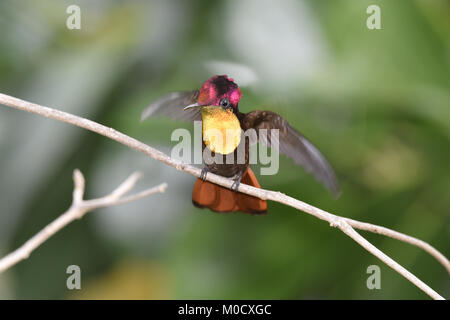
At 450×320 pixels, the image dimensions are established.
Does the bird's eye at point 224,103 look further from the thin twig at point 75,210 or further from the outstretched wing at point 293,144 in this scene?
the thin twig at point 75,210

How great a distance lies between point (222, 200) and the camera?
1.15 metres

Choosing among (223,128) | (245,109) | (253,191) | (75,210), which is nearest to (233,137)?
(223,128)

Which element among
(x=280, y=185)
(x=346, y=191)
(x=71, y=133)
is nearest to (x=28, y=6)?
(x=71, y=133)

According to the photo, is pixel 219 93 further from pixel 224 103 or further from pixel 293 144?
pixel 293 144

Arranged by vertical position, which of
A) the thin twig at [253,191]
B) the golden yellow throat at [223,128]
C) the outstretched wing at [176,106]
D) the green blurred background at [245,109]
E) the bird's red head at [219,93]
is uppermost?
the green blurred background at [245,109]

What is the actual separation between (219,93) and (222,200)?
265mm

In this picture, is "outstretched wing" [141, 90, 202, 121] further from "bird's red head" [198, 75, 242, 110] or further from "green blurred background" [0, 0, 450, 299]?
"green blurred background" [0, 0, 450, 299]

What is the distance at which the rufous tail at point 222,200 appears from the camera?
1.14 meters

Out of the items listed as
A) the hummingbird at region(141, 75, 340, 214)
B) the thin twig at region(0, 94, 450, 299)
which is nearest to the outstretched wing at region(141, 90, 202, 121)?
the hummingbird at region(141, 75, 340, 214)

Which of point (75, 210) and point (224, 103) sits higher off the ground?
point (224, 103)

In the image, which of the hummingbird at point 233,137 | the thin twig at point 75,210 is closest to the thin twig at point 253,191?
the hummingbird at point 233,137

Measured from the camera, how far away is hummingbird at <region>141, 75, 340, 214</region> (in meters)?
0.95

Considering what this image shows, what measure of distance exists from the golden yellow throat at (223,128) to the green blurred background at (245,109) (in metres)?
0.59
